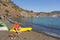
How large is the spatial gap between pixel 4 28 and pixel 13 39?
830 centimetres

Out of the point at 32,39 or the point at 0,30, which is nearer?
the point at 32,39

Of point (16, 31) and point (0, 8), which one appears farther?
point (0, 8)

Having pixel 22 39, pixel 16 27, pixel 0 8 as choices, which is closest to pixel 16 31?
pixel 16 27

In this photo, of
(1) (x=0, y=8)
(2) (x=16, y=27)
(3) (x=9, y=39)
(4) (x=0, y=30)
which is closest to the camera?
(3) (x=9, y=39)

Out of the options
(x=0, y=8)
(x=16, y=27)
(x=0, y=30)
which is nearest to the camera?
(x=16, y=27)

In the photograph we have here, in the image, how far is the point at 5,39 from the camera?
1669 cm

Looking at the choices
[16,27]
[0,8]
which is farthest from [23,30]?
[0,8]

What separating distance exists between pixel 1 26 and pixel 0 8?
87795 mm

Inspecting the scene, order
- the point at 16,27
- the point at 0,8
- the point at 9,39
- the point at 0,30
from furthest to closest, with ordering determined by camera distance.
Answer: the point at 0,8 < the point at 0,30 < the point at 16,27 < the point at 9,39

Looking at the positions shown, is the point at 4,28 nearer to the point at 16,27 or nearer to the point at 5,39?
the point at 16,27

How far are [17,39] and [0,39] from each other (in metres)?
1.58

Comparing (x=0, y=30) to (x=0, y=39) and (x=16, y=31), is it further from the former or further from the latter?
(x=0, y=39)

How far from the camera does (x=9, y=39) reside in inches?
655

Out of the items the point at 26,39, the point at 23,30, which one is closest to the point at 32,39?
the point at 26,39
